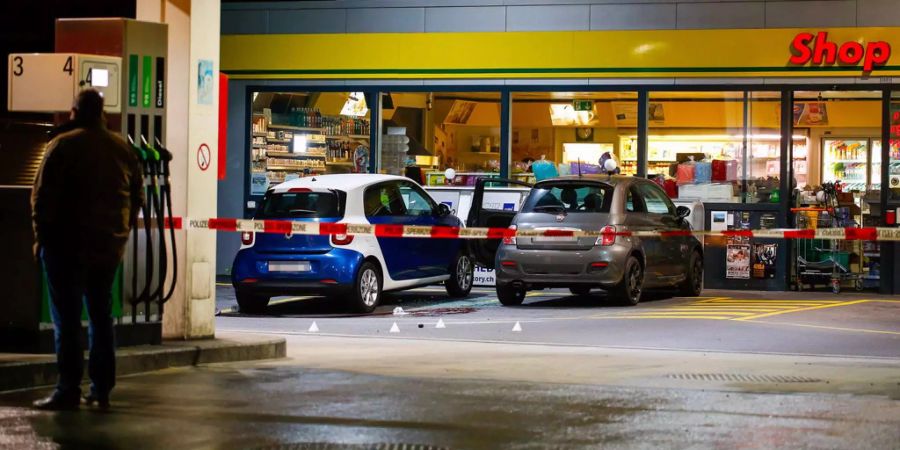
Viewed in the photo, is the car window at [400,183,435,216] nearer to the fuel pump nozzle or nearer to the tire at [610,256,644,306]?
the tire at [610,256,644,306]

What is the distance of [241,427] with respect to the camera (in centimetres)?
707

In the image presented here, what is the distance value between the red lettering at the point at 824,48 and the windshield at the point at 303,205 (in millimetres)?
8322

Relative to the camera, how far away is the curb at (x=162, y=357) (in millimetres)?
8469

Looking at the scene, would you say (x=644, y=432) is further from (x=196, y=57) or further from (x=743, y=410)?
(x=196, y=57)

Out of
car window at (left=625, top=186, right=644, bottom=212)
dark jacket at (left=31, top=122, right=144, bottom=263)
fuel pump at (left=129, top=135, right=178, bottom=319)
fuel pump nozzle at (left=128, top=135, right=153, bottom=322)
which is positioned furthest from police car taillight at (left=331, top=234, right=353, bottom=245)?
dark jacket at (left=31, top=122, right=144, bottom=263)

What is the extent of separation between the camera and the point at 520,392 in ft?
27.8

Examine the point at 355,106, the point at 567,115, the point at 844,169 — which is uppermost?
the point at 355,106

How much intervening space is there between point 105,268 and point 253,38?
50.3 feet

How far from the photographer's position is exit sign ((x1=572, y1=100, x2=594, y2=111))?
71.2ft

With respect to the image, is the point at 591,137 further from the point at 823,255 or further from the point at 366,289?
the point at 366,289

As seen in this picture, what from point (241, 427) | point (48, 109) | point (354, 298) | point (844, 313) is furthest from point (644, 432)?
point (844, 313)

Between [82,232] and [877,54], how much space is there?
15309 millimetres

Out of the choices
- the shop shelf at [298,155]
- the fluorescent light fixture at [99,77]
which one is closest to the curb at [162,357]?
the fluorescent light fixture at [99,77]

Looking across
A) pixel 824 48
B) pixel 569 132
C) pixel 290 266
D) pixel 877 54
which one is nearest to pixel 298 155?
pixel 569 132
